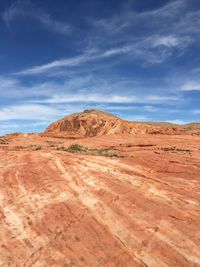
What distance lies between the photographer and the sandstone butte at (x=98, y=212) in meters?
8.53

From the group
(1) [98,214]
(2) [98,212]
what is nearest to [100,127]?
(2) [98,212]

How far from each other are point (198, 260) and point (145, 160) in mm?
10063

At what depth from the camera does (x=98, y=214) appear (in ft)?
34.8

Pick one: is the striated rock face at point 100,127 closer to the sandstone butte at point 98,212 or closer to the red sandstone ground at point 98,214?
the sandstone butte at point 98,212

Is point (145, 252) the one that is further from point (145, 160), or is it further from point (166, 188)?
point (145, 160)

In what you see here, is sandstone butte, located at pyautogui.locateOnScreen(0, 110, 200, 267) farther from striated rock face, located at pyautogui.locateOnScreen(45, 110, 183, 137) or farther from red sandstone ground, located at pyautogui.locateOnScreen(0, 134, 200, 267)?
striated rock face, located at pyautogui.locateOnScreen(45, 110, 183, 137)

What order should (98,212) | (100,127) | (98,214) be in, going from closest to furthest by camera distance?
(98,214) → (98,212) → (100,127)

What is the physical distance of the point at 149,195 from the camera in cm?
1206

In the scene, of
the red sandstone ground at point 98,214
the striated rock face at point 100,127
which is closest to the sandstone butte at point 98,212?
the red sandstone ground at point 98,214

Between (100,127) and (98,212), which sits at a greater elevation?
(100,127)

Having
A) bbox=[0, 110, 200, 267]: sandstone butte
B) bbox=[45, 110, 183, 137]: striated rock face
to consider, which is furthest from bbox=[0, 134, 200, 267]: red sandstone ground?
bbox=[45, 110, 183, 137]: striated rock face

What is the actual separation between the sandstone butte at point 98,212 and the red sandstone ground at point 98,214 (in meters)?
0.02

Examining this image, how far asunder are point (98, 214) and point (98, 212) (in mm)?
136

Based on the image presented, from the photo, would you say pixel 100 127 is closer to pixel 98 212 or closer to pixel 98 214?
pixel 98 212
